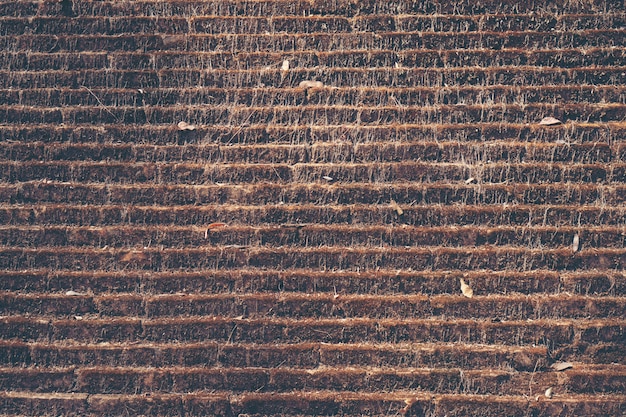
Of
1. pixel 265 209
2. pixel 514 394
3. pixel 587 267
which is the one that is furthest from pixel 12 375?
pixel 587 267

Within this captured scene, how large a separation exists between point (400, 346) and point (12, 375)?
6.82 ft

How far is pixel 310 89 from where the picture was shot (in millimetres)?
2916

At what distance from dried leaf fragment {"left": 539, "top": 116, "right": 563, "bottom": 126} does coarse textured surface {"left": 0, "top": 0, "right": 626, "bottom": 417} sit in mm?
29

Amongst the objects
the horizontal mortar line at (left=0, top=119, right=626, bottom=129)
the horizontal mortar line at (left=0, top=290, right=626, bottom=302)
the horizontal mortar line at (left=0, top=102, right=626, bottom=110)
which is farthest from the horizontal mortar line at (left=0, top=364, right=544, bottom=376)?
the horizontal mortar line at (left=0, top=102, right=626, bottom=110)

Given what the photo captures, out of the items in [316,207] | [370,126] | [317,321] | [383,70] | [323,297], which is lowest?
[317,321]

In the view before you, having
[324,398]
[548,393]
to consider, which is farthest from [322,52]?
[548,393]

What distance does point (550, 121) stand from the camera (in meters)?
2.86

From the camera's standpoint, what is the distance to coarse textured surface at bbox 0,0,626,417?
111 inches

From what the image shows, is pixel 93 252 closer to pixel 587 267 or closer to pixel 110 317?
pixel 110 317

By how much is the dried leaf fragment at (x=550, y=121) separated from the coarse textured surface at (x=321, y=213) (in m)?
0.03

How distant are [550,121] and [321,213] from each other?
1318mm

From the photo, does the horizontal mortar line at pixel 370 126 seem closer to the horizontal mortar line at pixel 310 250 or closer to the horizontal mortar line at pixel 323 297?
the horizontal mortar line at pixel 310 250

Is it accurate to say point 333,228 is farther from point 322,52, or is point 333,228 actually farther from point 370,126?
point 322,52

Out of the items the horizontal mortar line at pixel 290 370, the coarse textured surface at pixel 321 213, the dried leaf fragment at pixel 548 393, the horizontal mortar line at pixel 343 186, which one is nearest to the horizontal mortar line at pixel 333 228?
the coarse textured surface at pixel 321 213
